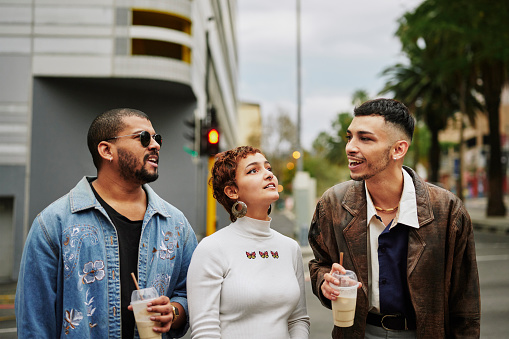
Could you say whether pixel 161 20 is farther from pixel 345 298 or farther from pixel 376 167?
pixel 345 298

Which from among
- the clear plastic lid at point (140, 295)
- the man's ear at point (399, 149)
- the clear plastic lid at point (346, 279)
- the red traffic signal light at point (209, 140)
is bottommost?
the clear plastic lid at point (140, 295)

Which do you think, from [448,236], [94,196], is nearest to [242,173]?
[94,196]

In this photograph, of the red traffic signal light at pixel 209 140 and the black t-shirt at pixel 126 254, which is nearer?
the black t-shirt at pixel 126 254

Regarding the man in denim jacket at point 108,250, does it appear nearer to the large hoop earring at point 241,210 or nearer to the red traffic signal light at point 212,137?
the large hoop earring at point 241,210

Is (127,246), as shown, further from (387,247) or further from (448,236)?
(448,236)

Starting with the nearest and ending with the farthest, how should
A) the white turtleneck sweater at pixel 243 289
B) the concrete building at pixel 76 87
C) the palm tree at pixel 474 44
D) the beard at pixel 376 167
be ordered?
the white turtleneck sweater at pixel 243 289 → the beard at pixel 376 167 → the concrete building at pixel 76 87 → the palm tree at pixel 474 44

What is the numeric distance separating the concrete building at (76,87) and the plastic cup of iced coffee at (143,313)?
13.1 m

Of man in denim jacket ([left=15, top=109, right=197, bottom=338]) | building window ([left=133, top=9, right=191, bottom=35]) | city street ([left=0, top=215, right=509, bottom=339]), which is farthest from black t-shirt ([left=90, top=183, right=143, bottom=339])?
building window ([left=133, top=9, right=191, bottom=35])

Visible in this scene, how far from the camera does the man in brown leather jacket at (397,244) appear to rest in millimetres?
2600

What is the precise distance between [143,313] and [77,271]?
0.41 m

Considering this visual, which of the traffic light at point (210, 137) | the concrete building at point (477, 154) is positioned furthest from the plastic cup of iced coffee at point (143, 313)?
the concrete building at point (477, 154)

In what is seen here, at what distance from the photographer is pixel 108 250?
2.51 meters

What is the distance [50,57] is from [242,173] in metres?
14.3

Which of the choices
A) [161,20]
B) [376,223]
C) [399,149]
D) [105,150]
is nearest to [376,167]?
[399,149]
